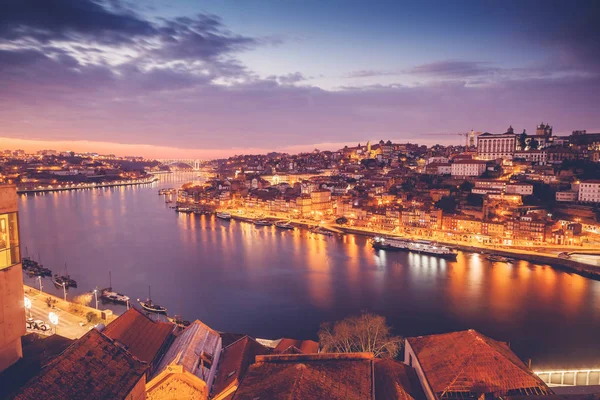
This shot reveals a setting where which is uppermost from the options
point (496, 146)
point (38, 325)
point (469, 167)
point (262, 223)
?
point (496, 146)

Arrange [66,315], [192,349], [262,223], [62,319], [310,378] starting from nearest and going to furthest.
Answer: [310,378], [192,349], [62,319], [66,315], [262,223]

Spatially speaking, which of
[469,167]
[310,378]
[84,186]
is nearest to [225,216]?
[469,167]

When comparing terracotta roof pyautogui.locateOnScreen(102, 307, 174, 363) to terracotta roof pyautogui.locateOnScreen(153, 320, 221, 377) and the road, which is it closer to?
terracotta roof pyautogui.locateOnScreen(153, 320, 221, 377)

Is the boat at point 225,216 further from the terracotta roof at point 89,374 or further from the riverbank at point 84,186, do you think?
the riverbank at point 84,186

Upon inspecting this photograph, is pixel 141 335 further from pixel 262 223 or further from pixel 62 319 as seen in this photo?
pixel 262 223

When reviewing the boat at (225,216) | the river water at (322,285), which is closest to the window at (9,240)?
the river water at (322,285)

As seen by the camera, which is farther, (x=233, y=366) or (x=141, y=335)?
(x=141, y=335)

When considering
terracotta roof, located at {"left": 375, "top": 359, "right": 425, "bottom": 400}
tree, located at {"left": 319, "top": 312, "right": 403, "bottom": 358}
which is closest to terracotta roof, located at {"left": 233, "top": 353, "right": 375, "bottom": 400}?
terracotta roof, located at {"left": 375, "top": 359, "right": 425, "bottom": 400}
